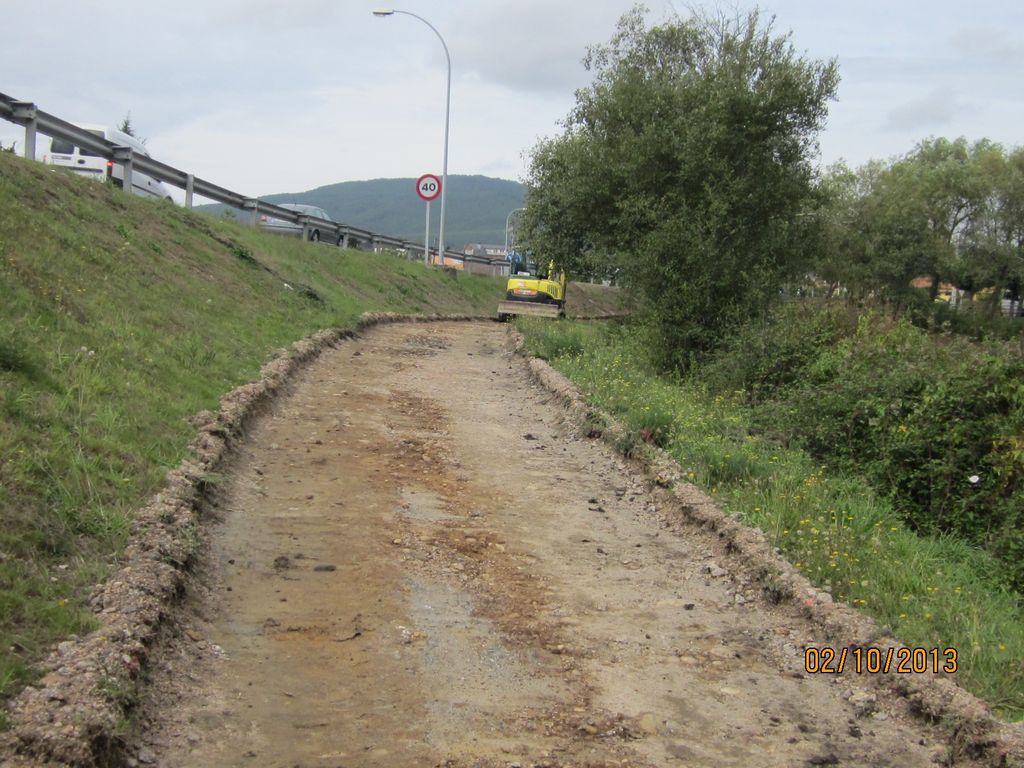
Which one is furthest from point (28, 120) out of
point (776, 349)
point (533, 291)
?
point (533, 291)

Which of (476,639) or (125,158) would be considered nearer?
(476,639)

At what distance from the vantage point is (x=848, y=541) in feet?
23.1

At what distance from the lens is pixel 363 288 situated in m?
26.0

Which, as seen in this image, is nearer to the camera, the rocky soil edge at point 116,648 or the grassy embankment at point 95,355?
the rocky soil edge at point 116,648

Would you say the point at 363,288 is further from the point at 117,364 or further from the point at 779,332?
the point at 117,364

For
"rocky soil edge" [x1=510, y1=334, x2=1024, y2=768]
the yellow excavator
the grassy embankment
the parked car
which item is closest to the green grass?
"rocky soil edge" [x1=510, y1=334, x2=1024, y2=768]

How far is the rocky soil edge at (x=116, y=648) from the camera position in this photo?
12.2 feet

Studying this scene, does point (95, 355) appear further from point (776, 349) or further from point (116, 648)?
point (776, 349)

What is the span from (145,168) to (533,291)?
42.3 ft

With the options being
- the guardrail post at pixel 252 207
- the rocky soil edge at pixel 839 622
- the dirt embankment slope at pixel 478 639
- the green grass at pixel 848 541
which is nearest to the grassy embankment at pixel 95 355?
the dirt embankment slope at pixel 478 639

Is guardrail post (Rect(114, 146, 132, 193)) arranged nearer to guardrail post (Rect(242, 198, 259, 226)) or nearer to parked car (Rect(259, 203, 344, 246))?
guardrail post (Rect(242, 198, 259, 226))

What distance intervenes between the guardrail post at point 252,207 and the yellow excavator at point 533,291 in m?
7.33

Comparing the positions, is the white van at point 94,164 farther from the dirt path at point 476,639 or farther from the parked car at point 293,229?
the dirt path at point 476,639

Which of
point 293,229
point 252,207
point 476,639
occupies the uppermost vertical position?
point 252,207
